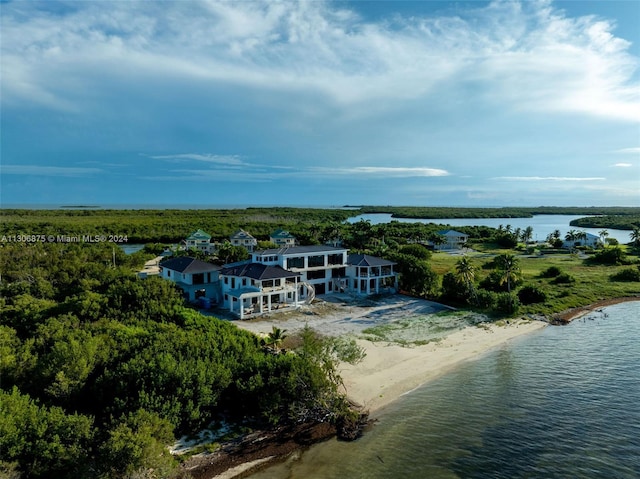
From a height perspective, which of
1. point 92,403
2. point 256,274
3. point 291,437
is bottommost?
point 291,437

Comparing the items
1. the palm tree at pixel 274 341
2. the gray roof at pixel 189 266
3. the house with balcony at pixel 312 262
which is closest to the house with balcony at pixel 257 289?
the gray roof at pixel 189 266

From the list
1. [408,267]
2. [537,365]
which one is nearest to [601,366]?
[537,365]

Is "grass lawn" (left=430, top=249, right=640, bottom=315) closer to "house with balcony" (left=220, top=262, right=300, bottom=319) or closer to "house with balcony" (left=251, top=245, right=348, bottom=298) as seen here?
"house with balcony" (left=251, top=245, right=348, bottom=298)

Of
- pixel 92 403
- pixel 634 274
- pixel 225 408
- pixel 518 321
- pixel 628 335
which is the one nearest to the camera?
pixel 92 403

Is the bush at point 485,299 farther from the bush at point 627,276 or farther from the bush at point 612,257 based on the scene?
the bush at point 612,257

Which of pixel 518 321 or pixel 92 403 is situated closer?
pixel 92 403

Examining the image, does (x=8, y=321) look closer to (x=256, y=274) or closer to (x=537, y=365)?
(x=256, y=274)
